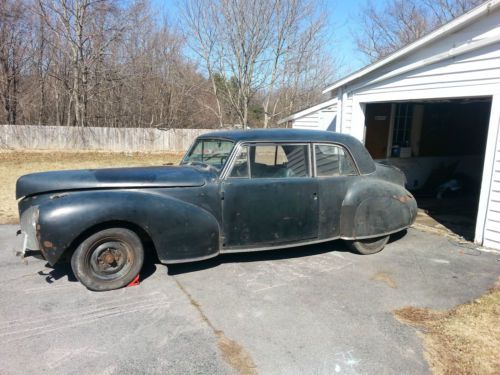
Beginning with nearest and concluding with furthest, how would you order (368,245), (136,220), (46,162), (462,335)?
(462,335) → (136,220) → (368,245) → (46,162)

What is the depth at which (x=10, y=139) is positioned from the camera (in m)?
18.3

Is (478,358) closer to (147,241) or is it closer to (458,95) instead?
(147,241)

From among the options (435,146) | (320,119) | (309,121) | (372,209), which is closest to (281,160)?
(372,209)

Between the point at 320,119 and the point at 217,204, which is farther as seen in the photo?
the point at 320,119

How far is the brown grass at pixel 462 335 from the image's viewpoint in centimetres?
280

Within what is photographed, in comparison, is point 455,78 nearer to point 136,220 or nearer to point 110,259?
point 136,220

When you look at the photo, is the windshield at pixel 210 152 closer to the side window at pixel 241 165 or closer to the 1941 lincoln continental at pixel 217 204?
the 1941 lincoln continental at pixel 217 204

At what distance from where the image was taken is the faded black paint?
11.8ft

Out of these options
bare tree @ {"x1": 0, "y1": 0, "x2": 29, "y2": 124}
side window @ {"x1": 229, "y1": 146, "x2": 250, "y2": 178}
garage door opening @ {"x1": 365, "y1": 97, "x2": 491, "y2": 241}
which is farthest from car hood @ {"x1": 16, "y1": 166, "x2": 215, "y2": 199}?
bare tree @ {"x1": 0, "y1": 0, "x2": 29, "y2": 124}

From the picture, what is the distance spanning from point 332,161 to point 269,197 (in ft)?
3.80

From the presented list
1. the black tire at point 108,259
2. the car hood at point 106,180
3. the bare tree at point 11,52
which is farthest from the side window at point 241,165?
the bare tree at point 11,52

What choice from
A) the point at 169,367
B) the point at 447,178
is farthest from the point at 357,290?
the point at 447,178

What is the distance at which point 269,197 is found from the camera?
14.3ft

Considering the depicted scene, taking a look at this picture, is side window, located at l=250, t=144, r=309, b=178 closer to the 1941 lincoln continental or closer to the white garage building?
the 1941 lincoln continental
